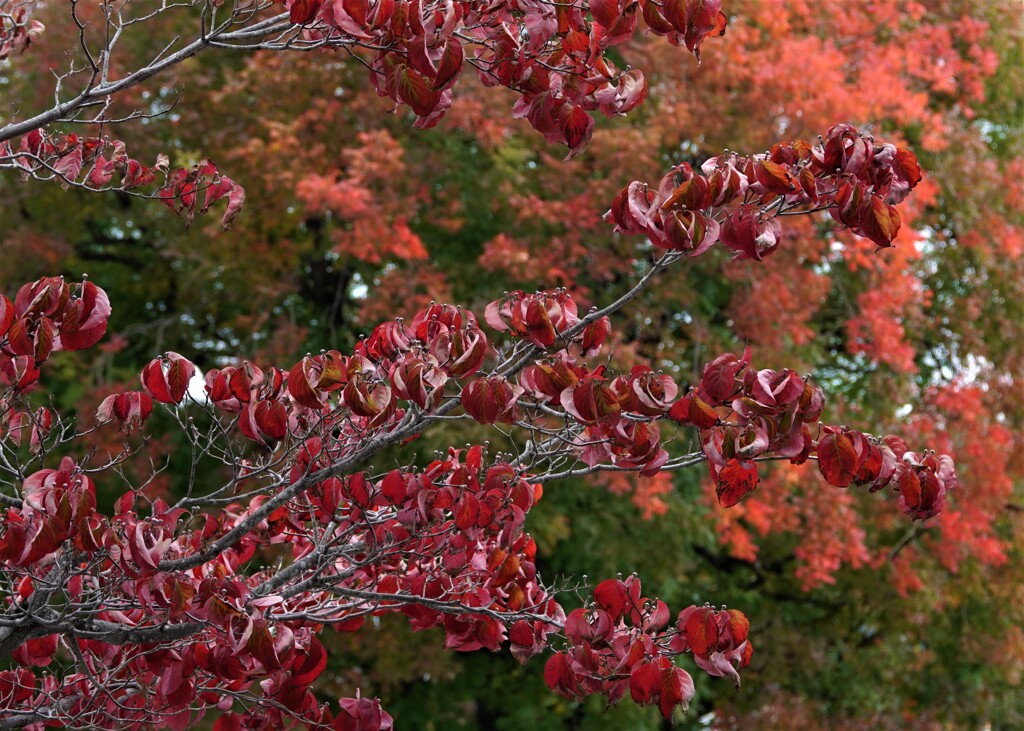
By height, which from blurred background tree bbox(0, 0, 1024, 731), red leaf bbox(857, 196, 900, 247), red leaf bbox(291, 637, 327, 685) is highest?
red leaf bbox(857, 196, 900, 247)

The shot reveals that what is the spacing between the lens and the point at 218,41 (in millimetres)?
2793

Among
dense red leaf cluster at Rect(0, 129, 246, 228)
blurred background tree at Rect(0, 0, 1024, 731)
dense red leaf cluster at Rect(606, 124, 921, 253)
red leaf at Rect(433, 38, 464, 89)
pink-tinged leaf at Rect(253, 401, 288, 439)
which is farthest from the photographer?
blurred background tree at Rect(0, 0, 1024, 731)

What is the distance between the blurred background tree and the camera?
8242 millimetres

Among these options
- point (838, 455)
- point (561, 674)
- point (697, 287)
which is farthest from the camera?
point (697, 287)

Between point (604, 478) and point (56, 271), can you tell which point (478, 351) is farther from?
point (56, 271)

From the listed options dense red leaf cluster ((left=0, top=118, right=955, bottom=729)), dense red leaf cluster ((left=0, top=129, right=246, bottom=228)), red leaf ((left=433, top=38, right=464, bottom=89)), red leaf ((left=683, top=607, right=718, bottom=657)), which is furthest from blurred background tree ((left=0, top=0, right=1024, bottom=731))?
red leaf ((left=433, top=38, right=464, bottom=89))

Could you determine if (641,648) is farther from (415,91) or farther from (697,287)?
(697,287)

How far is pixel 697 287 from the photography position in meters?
9.12

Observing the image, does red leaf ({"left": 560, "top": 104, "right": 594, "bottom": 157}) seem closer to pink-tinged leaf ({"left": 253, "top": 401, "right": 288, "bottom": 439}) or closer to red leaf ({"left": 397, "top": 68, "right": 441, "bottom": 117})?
red leaf ({"left": 397, "top": 68, "right": 441, "bottom": 117})

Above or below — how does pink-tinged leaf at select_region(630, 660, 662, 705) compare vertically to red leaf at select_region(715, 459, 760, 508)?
below

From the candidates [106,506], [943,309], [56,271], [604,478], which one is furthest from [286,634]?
[943,309]

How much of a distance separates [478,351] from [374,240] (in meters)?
5.24

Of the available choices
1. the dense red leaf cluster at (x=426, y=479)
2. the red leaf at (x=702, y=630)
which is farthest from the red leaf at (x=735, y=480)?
the red leaf at (x=702, y=630)

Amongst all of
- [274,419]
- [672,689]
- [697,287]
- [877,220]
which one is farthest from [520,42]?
[697,287]
